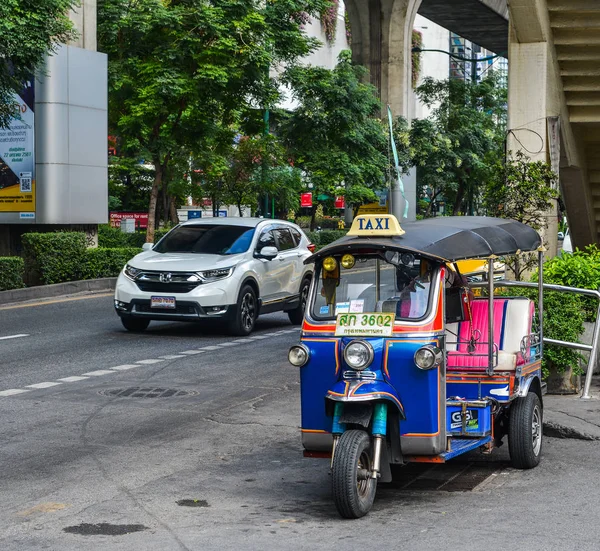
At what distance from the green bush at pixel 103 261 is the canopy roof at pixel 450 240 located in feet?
59.3

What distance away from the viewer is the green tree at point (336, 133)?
3741 cm

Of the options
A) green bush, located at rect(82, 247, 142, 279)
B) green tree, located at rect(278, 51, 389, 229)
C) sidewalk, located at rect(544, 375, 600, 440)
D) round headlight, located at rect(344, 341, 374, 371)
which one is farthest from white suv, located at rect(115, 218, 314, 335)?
green tree, located at rect(278, 51, 389, 229)

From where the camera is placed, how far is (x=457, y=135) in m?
47.8

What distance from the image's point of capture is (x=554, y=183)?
1642 cm

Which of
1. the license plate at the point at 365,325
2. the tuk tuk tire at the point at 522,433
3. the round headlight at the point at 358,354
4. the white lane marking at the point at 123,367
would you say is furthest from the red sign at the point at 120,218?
the round headlight at the point at 358,354

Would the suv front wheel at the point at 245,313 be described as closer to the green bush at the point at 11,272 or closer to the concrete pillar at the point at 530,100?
the concrete pillar at the point at 530,100

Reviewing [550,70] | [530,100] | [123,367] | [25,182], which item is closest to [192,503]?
[123,367]

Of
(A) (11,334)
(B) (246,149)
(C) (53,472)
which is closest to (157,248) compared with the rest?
(A) (11,334)

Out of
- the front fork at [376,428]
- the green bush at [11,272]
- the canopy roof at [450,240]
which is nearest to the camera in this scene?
the front fork at [376,428]

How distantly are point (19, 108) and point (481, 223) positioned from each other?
62.8ft

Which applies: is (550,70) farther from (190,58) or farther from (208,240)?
(190,58)

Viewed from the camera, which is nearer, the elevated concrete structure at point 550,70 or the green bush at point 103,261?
the elevated concrete structure at point 550,70

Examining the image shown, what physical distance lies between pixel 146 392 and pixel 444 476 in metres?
4.43

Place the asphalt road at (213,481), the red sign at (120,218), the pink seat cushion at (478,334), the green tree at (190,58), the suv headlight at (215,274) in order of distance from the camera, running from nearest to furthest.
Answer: the asphalt road at (213,481), the pink seat cushion at (478,334), the suv headlight at (215,274), the green tree at (190,58), the red sign at (120,218)
